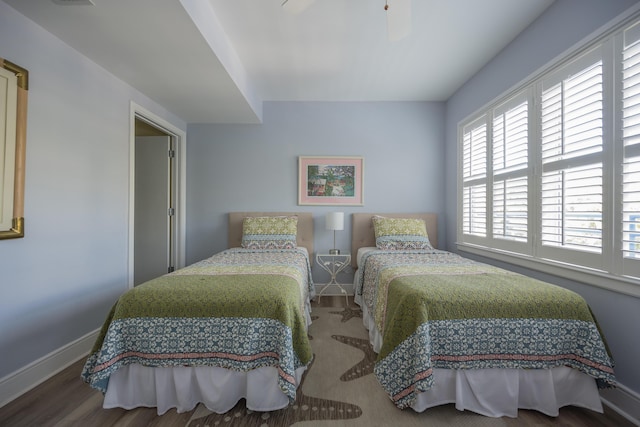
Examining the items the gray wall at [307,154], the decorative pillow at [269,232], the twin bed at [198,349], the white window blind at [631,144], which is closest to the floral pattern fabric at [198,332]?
the twin bed at [198,349]

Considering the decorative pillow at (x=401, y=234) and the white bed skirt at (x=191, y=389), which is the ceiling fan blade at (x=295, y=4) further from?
the decorative pillow at (x=401, y=234)

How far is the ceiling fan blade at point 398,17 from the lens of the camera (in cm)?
151

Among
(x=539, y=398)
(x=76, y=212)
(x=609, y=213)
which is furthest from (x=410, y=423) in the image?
(x=76, y=212)

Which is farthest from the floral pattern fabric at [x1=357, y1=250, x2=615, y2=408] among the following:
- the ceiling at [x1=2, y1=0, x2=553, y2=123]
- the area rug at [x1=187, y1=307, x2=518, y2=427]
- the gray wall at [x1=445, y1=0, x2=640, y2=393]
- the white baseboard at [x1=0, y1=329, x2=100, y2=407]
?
the white baseboard at [x1=0, y1=329, x2=100, y2=407]

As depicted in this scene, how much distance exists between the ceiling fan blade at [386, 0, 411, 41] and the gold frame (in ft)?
7.72

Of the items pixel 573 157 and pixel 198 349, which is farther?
pixel 573 157

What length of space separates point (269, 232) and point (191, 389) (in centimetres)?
188

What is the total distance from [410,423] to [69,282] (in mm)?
2582

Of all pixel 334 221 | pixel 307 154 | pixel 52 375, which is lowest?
pixel 52 375

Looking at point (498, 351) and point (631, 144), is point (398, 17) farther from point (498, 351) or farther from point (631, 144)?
point (498, 351)

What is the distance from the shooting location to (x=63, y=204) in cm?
188

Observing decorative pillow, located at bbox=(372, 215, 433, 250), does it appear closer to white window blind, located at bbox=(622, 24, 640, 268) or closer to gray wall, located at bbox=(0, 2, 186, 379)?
white window blind, located at bbox=(622, 24, 640, 268)

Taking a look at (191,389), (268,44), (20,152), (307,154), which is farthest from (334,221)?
(20,152)

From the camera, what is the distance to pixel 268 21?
205 cm
